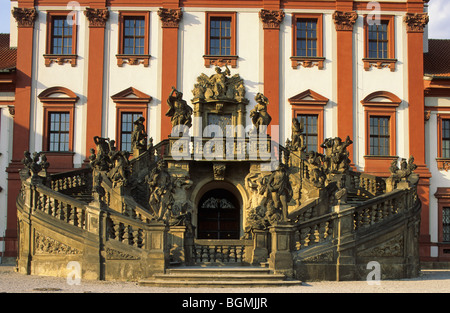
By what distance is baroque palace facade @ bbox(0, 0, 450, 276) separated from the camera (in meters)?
29.2

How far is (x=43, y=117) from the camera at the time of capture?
2934 centimetres

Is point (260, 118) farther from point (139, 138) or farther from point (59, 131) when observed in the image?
point (59, 131)

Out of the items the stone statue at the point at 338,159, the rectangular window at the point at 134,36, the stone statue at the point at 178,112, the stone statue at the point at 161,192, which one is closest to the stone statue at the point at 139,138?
the stone statue at the point at 178,112

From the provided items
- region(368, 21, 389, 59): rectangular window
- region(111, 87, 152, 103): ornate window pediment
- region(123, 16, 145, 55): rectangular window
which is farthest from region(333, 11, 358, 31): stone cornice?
region(111, 87, 152, 103): ornate window pediment

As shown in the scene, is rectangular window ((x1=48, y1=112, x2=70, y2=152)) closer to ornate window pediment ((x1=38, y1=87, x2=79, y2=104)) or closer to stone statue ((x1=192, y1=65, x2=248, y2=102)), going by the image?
ornate window pediment ((x1=38, y1=87, x2=79, y2=104))

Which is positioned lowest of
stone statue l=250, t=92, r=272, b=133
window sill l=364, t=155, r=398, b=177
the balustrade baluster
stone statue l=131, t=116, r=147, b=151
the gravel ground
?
the gravel ground

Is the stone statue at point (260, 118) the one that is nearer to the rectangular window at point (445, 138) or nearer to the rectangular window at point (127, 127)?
the rectangular window at point (127, 127)

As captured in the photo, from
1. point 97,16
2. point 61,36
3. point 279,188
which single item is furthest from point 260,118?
point 61,36

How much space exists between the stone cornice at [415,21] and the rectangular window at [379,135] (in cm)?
402

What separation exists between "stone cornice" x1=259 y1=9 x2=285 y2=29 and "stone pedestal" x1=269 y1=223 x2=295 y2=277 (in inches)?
521

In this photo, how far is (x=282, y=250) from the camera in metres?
18.7

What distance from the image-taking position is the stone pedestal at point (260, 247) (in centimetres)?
1931

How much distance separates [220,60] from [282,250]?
12763 mm
